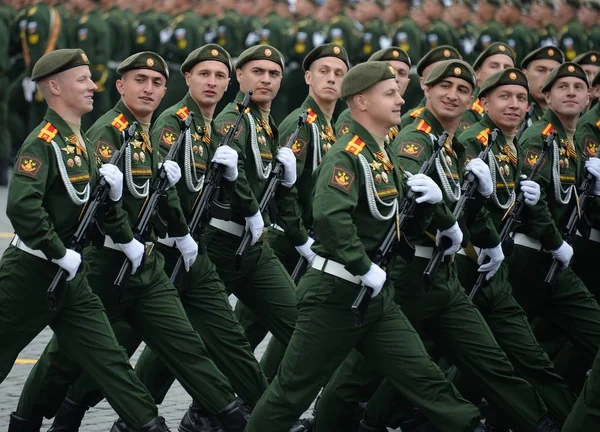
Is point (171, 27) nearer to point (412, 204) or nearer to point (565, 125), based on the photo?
point (565, 125)

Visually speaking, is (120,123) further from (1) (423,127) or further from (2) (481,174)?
(2) (481,174)

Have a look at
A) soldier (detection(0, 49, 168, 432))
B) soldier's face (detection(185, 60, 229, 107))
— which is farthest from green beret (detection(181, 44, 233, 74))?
soldier (detection(0, 49, 168, 432))

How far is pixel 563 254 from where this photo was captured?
27.2 feet

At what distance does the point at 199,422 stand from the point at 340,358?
1461 mm

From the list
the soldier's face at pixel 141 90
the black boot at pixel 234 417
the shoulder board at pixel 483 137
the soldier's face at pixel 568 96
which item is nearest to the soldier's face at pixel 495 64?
the soldier's face at pixel 568 96

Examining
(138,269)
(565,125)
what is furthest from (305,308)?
(565,125)

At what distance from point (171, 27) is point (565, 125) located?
11300mm

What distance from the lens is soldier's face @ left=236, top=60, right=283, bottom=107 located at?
883cm

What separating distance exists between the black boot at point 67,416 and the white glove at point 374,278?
6.22 ft

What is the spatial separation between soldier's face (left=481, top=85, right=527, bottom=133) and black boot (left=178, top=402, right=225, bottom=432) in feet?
7.34

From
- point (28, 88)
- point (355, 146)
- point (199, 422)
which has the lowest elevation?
point (28, 88)

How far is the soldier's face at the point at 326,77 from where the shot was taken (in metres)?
9.40

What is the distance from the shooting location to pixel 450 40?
66.6 feet

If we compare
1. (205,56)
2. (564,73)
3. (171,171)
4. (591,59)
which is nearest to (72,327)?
(171,171)
